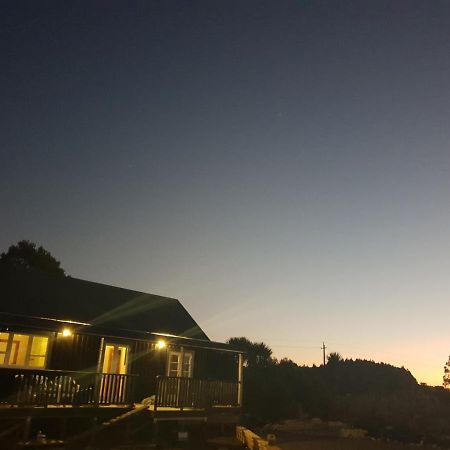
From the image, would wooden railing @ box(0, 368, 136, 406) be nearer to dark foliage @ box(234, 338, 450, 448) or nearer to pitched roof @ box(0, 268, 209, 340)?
pitched roof @ box(0, 268, 209, 340)

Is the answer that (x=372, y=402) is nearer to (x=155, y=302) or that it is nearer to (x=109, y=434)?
(x=155, y=302)

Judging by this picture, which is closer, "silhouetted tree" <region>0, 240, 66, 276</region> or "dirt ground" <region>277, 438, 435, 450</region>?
"dirt ground" <region>277, 438, 435, 450</region>

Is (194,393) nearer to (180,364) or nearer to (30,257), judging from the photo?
(180,364)

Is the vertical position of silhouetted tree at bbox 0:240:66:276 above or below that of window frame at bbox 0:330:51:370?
above

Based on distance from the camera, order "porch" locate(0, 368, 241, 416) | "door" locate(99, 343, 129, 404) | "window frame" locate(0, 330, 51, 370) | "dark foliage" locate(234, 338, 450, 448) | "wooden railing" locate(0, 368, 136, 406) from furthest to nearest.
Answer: "dark foliage" locate(234, 338, 450, 448), "door" locate(99, 343, 129, 404), "window frame" locate(0, 330, 51, 370), "porch" locate(0, 368, 241, 416), "wooden railing" locate(0, 368, 136, 406)

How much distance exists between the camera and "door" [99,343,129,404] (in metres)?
18.0

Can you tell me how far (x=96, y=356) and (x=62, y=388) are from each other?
10.4 ft

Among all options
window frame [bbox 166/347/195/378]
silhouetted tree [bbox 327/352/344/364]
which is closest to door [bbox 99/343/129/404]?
window frame [bbox 166/347/195/378]

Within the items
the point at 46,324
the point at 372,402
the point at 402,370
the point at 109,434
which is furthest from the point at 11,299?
the point at 402,370

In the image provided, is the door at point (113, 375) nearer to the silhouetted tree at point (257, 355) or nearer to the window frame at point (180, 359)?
the window frame at point (180, 359)

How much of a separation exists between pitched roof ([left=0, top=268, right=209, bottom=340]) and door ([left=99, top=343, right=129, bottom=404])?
1.22 m

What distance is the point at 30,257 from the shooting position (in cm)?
4066

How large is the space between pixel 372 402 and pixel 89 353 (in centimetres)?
2895

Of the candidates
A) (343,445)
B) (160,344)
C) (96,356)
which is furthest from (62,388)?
(343,445)
